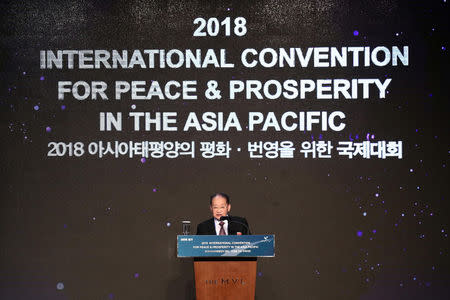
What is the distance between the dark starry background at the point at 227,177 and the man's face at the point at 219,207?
1.23 ft

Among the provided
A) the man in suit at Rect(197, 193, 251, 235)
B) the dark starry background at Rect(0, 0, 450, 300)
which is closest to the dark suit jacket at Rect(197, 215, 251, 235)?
the man in suit at Rect(197, 193, 251, 235)

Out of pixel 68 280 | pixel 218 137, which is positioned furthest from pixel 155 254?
pixel 218 137

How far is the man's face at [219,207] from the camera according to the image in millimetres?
4203

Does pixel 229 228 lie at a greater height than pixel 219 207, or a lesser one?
lesser

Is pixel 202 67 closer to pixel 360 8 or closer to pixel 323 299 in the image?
pixel 360 8

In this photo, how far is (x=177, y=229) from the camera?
4633 mm

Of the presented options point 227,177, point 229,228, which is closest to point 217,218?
point 229,228

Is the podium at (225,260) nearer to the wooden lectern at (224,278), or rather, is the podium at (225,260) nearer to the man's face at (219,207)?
the wooden lectern at (224,278)

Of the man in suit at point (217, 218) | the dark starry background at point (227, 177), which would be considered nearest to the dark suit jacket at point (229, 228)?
the man in suit at point (217, 218)

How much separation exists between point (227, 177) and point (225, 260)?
1.34 meters

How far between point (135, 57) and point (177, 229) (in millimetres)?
1588

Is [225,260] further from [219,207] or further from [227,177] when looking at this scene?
[227,177]

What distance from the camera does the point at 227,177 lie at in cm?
462

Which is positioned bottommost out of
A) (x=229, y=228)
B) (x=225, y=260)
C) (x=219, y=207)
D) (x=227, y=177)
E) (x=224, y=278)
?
(x=224, y=278)
